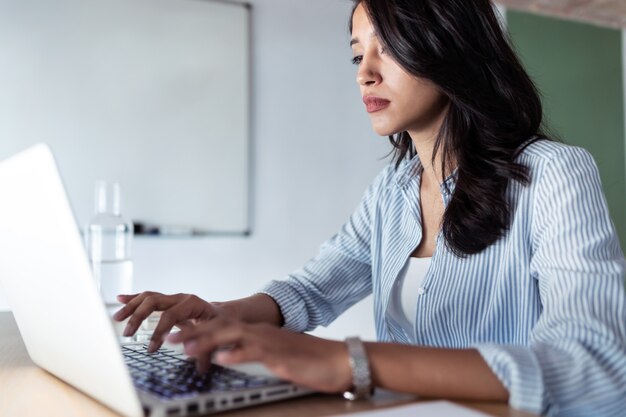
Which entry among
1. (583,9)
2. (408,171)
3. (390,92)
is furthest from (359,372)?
(583,9)

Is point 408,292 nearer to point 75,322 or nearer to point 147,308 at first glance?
point 147,308

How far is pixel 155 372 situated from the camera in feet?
2.24

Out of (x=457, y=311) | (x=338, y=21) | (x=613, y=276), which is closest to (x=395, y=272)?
(x=457, y=311)

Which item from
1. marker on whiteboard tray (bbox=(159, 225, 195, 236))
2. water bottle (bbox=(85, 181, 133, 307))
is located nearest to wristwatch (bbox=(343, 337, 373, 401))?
water bottle (bbox=(85, 181, 133, 307))

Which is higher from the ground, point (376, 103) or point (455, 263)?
point (376, 103)

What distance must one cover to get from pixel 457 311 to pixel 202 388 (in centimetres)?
55

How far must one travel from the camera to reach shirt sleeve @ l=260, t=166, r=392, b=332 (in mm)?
1146

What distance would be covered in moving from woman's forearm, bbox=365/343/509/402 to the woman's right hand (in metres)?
0.32

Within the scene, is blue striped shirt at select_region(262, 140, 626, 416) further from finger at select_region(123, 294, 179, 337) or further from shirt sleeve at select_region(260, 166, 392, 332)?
finger at select_region(123, 294, 179, 337)

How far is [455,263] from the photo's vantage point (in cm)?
103

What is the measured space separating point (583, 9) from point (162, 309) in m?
3.33

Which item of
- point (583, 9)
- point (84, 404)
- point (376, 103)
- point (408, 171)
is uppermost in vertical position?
point (583, 9)

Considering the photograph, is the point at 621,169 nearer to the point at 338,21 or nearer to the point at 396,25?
the point at 338,21

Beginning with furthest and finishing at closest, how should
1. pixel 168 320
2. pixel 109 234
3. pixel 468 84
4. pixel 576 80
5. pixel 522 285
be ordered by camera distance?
pixel 576 80 < pixel 109 234 < pixel 468 84 < pixel 522 285 < pixel 168 320
